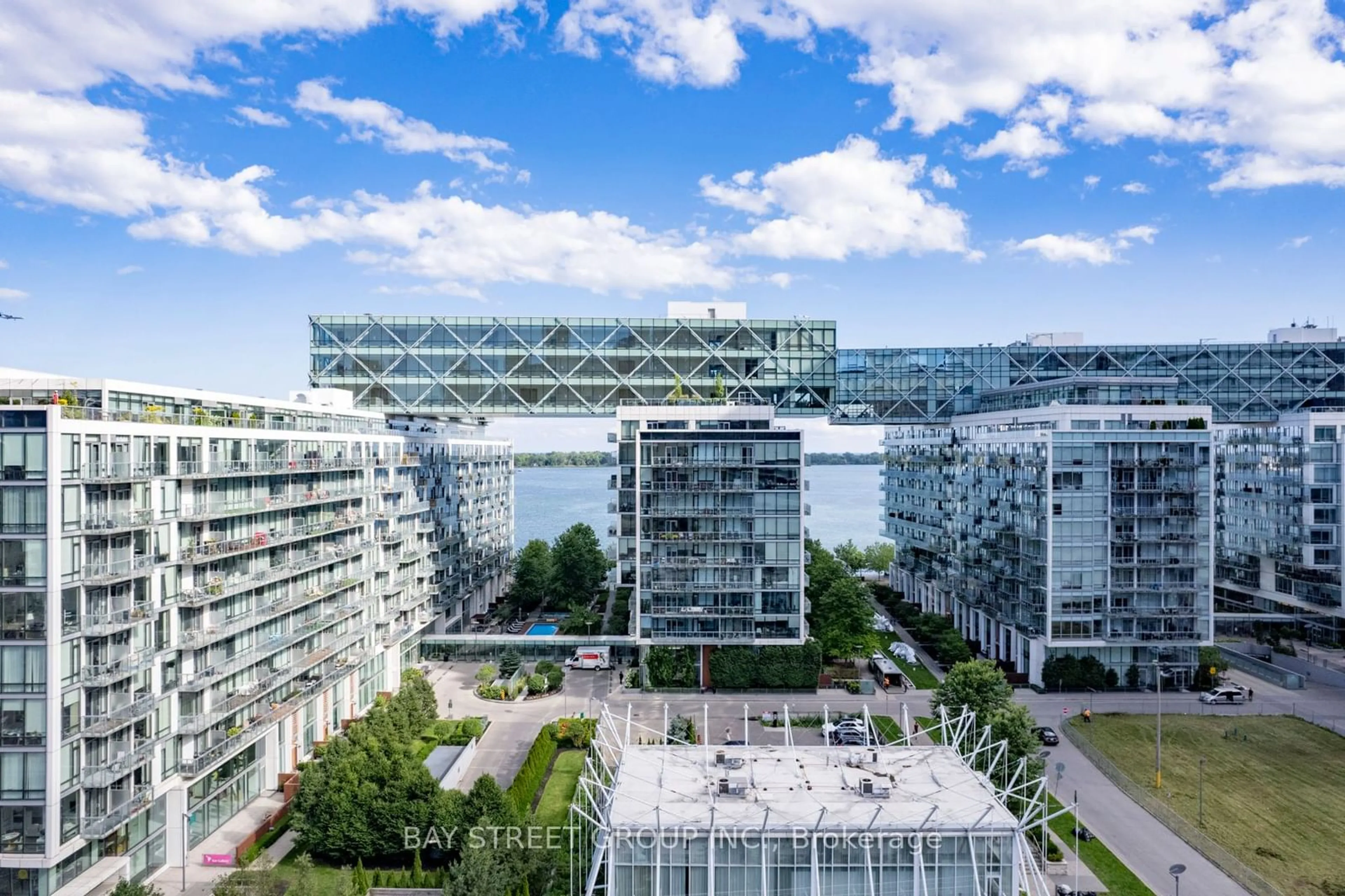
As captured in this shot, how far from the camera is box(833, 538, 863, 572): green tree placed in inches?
4638

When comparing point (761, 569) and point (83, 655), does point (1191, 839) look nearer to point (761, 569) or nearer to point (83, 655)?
point (761, 569)

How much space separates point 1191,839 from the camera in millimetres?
41906

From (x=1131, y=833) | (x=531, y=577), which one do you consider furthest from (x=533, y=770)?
(x=531, y=577)

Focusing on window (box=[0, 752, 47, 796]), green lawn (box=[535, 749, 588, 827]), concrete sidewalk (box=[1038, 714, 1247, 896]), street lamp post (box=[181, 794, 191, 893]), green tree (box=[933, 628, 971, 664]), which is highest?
window (box=[0, 752, 47, 796])

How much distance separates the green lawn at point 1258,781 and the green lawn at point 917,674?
12.3 meters

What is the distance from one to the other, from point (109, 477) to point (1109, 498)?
2439 inches

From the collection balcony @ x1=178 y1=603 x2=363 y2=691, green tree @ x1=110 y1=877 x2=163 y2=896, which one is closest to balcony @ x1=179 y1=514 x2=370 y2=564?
balcony @ x1=178 y1=603 x2=363 y2=691

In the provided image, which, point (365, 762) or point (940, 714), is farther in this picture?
point (940, 714)

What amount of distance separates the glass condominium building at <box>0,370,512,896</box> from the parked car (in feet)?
195

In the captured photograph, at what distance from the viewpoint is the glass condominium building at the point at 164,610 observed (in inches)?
1270

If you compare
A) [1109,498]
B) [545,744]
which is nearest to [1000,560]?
[1109,498]

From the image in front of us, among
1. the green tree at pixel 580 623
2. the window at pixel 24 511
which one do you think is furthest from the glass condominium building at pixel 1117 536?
the window at pixel 24 511

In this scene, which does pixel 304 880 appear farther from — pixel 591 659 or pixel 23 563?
pixel 591 659

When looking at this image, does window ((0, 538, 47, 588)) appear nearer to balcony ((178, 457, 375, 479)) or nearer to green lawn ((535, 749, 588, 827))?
balcony ((178, 457, 375, 479))
